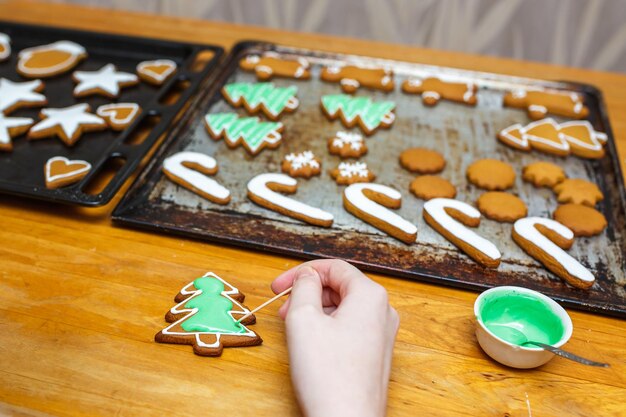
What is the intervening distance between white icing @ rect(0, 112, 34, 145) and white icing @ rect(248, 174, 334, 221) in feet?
2.31

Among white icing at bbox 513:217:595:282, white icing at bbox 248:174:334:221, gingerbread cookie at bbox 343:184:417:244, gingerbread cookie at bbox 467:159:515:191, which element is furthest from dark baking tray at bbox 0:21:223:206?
white icing at bbox 513:217:595:282

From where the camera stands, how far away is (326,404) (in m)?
0.87

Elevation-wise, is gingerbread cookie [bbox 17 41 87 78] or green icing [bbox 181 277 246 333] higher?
green icing [bbox 181 277 246 333]

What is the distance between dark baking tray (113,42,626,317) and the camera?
1.32 metres

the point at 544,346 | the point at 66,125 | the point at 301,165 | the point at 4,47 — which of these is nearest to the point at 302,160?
the point at 301,165

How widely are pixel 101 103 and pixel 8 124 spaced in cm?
28

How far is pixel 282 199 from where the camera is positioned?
146cm

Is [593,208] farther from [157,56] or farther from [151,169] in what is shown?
[157,56]

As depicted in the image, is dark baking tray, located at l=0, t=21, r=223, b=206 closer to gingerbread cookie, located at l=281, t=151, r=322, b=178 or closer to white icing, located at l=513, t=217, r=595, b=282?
gingerbread cookie, located at l=281, t=151, r=322, b=178

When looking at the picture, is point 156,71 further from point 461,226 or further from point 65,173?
point 461,226

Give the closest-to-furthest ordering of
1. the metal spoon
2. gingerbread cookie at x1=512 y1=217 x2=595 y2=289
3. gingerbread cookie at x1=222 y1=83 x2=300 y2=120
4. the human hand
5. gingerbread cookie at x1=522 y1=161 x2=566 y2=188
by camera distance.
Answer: the human hand → the metal spoon → gingerbread cookie at x1=512 y1=217 x2=595 y2=289 → gingerbread cookie at x1=522 y1=161 x2=566 y2=188 → gingerbread cookie at x1=222 y1=83 x2=300 y2=120

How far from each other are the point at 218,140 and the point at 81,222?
463mm

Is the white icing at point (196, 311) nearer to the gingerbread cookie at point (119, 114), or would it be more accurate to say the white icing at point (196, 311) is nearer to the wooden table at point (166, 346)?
the wooden table at point (166, 346)

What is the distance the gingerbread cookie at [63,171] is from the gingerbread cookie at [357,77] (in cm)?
85
